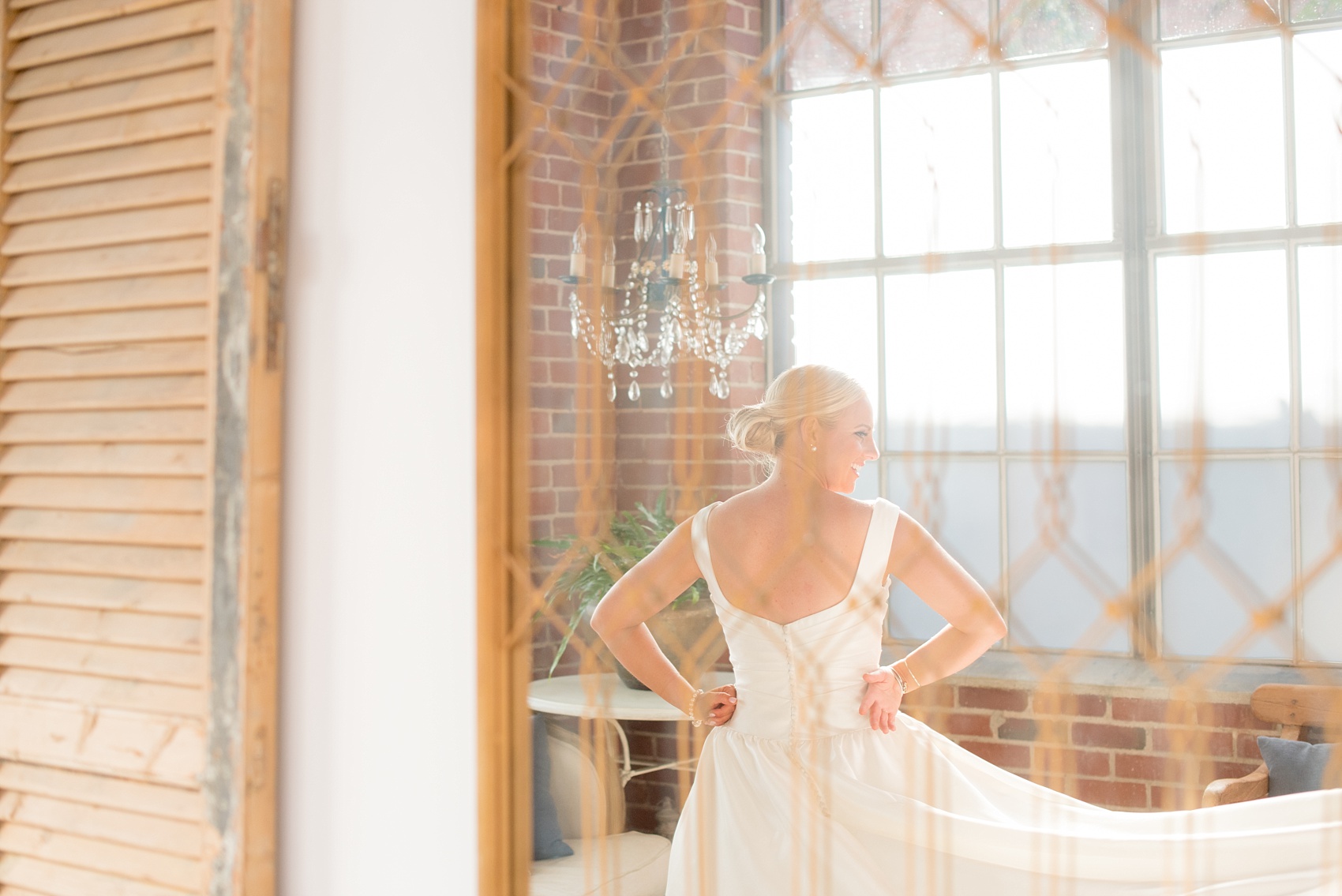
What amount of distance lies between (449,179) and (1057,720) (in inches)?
39.7

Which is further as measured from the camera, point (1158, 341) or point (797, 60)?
point (797, 60)

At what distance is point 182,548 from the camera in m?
1.72

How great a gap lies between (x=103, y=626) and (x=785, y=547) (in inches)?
42.2

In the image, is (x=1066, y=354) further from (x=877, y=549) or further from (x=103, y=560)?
(x=103, y=560)

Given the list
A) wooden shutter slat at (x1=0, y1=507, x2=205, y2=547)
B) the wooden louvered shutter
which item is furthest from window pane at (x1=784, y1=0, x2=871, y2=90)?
wooden shutter slat at (x1=0, y1=507, x2=205, y2=547)

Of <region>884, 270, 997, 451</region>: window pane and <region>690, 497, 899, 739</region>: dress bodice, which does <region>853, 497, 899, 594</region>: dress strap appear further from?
<region>884, 270, 997, 451</region>: window pane

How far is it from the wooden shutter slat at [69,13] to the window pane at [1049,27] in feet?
4.14

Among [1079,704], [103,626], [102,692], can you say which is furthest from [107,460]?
[1079,704]

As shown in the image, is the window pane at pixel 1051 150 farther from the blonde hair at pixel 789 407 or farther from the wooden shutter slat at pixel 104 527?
the wooden shutter slat at pixel 104 527

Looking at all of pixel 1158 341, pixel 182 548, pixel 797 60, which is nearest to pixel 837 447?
pixel 1158 341

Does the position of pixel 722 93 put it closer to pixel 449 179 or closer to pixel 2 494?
pixel 449 179

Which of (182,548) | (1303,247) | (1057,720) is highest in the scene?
(1303,247)

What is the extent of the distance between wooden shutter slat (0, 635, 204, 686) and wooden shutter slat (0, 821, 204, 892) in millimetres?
260

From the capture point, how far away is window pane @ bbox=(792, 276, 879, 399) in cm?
135
